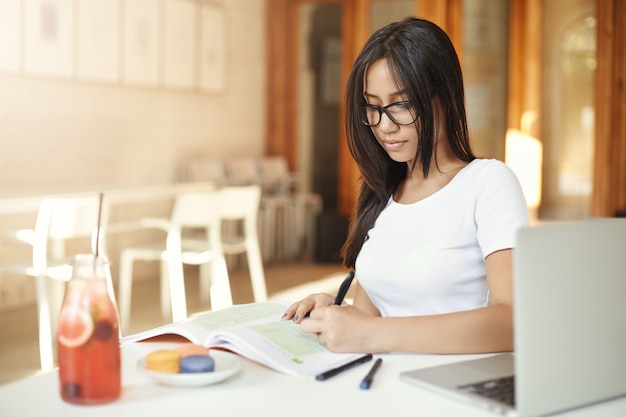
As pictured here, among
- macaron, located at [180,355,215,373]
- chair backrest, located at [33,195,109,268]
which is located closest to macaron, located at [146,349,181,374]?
macaron, located at [180,355,215,373]

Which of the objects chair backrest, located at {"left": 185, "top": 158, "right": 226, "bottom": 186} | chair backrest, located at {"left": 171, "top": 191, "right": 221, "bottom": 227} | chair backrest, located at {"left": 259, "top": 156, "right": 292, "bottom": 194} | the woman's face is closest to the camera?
the woman's face

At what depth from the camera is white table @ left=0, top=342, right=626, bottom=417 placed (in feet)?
3.82

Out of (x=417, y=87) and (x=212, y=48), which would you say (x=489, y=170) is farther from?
(x=212, y=48)

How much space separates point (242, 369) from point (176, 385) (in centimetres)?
14

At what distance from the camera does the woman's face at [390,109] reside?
170 cm

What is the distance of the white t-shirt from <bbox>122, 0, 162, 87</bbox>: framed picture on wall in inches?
207

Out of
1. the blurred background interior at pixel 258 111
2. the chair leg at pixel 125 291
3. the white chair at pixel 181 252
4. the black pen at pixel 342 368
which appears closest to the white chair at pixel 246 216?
the white chair at pixel 181 252

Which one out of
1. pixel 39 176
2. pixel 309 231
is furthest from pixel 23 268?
pixel 309 231

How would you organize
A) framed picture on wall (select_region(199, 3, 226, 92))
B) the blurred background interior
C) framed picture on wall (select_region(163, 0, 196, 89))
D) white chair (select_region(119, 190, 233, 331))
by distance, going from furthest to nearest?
framed picture on wall (select_region(199, 3, 226, 92)) → framed picture on wall (select_region(163, 0, 196, 89)) → the blurred background interior → white chair (select_region(119, 190, 233, 331))

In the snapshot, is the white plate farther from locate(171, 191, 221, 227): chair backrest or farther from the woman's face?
locate(171, 191, 221, 227): chair backrest

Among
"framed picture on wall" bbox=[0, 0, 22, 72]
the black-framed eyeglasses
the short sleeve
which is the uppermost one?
"framed picture on wall" bbox=[0, 0, 22, 72]

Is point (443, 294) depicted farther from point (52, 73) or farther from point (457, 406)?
point (52, 73)

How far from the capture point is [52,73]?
599 centimetres

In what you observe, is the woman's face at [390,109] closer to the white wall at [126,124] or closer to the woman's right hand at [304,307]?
the woman's right hand at [304,307]
